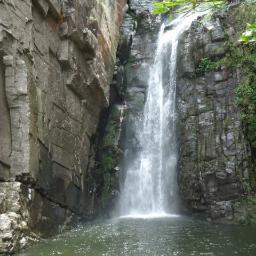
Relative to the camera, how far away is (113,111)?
790 inches

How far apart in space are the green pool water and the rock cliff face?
1.05 m

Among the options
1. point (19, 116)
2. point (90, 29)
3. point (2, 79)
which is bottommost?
point (19, 116)

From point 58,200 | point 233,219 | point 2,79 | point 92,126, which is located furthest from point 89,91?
point 233,219

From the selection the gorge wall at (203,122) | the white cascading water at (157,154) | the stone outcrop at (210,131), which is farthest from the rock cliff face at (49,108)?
the stone outcrop at (210,131)

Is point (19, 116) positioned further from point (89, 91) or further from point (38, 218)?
point (89, 91)

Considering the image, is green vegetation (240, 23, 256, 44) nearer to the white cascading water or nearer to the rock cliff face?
the rock cliff face

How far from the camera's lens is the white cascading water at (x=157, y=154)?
18297mm

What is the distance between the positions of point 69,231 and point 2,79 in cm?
568

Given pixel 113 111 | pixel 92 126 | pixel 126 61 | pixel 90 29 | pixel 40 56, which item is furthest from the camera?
pixel 126 61

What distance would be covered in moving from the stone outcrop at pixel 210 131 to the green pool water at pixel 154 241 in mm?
2519

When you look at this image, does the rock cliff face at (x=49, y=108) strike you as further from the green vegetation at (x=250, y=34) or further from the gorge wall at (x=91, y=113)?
the green vegetation at (x=250, y=34)

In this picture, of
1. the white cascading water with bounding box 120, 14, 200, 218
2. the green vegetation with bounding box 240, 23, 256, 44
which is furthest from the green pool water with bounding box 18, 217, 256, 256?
the green vegetation with bounding box 240, 23, 256, 44

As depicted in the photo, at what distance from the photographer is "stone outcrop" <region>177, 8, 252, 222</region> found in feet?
53.6

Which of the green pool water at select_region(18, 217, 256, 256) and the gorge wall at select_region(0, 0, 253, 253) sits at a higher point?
the gorge wall at select_region(0, 0, 253, 253)
